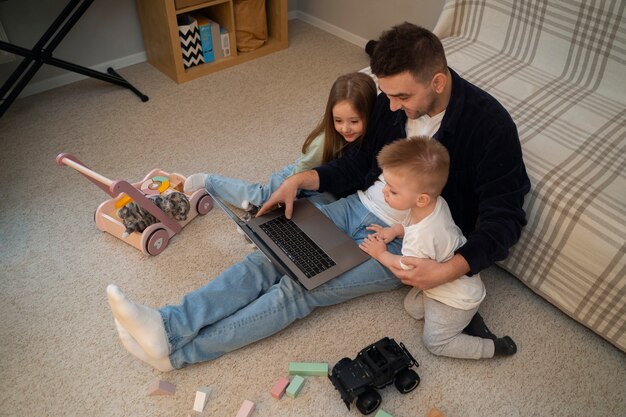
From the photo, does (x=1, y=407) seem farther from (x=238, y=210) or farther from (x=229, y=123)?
(x=229, y=123)

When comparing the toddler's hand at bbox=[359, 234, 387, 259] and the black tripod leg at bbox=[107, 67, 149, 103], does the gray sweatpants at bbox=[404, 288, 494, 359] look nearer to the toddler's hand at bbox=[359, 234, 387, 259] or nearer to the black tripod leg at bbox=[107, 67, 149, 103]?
the toddler's hand at bbox=[359, 234, 387, 259]

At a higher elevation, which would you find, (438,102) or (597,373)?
(438,102)

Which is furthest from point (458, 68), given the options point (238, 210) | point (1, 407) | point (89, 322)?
point (1, 407)

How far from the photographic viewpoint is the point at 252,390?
1.31 meters

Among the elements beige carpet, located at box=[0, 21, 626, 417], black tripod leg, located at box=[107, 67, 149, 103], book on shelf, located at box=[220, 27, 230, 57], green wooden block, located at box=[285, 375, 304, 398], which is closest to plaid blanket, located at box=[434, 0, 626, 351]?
beige carpet, located at box=[0, 21, 626, 417]

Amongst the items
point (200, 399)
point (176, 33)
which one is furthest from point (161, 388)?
point (176, 33)

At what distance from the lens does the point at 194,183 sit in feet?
5.96

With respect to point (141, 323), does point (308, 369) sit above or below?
below

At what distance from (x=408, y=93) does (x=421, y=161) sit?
19cm

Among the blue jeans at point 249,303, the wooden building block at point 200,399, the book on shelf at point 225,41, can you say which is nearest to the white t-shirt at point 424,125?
the blue jeans at point 249,303

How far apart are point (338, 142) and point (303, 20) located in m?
2.08

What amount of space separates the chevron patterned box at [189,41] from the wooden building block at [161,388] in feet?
6.40

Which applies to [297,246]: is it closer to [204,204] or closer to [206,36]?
[204,204]

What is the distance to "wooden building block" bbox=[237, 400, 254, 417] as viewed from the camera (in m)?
1.24
